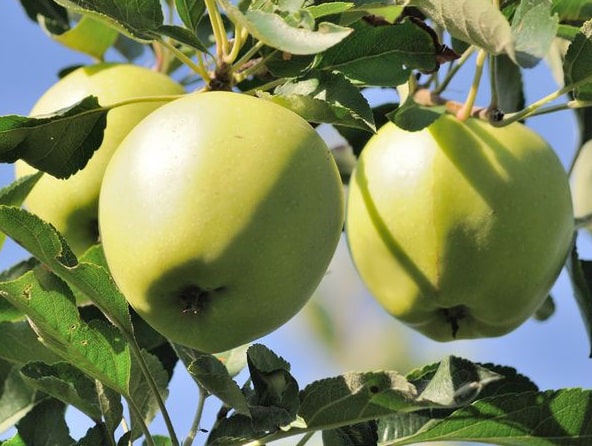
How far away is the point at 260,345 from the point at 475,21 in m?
0.47

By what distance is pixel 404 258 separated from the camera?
139cm

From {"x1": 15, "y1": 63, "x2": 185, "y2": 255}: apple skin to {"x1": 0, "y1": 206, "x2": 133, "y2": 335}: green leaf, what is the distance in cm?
26

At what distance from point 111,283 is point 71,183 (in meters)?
0.33

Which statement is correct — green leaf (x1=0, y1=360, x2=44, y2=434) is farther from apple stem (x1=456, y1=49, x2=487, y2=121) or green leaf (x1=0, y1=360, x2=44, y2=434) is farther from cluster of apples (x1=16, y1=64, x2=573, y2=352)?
apple stem (x1=456, y1=49, x2=487, y2=121)

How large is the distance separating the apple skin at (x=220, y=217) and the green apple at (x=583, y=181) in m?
0.87

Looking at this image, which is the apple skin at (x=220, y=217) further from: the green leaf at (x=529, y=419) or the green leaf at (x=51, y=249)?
the green leaf at (x=529, y=419)

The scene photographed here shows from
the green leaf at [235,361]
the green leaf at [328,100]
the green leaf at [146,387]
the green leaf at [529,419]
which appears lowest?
the green leaf at [235,361]

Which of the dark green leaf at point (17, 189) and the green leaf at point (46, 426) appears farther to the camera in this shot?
the green leaf at point (46, 426)

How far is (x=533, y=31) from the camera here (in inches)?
44.6

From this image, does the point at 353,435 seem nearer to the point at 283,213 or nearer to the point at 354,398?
the point at 354,398

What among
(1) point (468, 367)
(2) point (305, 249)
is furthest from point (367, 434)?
(2) point (305, 249)

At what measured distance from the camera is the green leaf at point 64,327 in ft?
4.15

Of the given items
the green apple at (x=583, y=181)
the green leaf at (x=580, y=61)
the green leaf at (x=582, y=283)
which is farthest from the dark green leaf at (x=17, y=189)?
the green apple at (x=583, y=181)

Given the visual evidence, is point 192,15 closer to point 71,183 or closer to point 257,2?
point 257,2
